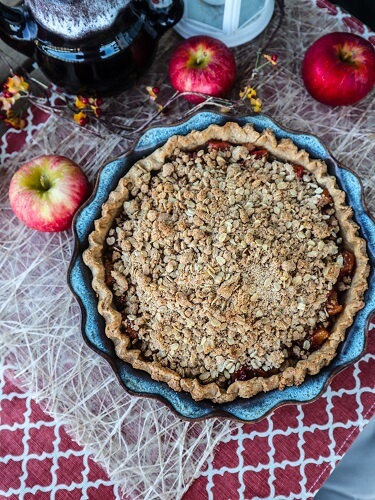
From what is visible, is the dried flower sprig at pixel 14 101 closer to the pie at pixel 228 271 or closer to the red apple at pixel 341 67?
the pie at pixel 228 271

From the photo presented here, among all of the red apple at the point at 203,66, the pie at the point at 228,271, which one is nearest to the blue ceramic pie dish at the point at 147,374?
the pie at the point at 228,271

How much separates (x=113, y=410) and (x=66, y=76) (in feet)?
2.91

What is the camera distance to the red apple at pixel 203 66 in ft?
5.03

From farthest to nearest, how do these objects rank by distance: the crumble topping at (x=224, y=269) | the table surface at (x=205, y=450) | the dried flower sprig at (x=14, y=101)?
the dried flower sprig at (x=14, y=101) → the table surface at (x=205, y=450) → the crumble topping at (x=224, y=269)

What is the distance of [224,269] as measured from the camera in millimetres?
1317

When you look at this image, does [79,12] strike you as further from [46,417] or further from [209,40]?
[46,417]

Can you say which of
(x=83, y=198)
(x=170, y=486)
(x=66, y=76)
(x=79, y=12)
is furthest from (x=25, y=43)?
(x=170, y=486)

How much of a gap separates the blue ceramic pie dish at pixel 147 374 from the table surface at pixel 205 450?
0.16m

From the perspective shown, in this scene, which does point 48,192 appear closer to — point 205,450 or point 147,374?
point 147,374

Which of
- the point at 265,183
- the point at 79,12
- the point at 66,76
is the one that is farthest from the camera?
the point at 66,76

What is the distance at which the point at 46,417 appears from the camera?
1.49 meters

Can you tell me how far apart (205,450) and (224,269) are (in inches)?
19.4

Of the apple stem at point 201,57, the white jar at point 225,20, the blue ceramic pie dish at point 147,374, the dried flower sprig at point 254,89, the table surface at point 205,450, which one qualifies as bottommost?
the table surface at point 205,450

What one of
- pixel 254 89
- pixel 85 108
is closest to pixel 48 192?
pixel 85 108
